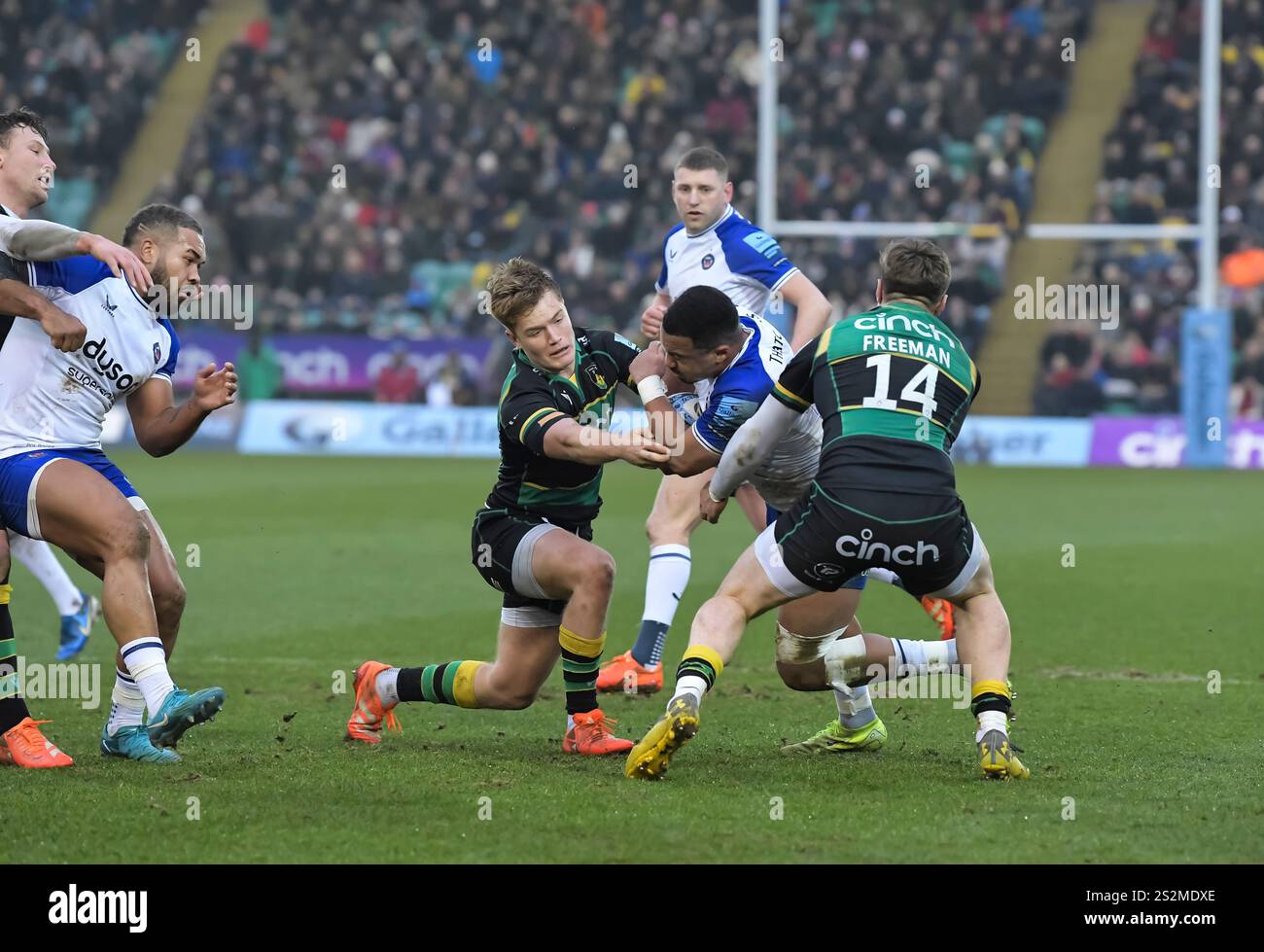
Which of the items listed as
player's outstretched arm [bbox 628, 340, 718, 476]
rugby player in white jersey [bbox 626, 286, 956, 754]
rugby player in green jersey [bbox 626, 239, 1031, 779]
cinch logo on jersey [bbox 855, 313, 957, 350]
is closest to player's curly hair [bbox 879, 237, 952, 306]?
rugby player in green jersey [bbox 626, 239, 1031, 779]

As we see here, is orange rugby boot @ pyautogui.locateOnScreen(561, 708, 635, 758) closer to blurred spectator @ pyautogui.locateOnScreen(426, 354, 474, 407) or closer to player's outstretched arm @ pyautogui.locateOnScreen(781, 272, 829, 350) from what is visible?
player's outstretched arm @ pyautogui.locateOnScreen(781, 272, 829, 350)

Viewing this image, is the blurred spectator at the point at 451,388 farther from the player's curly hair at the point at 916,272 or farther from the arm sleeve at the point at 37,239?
the player's curly hair at the point at 916,272

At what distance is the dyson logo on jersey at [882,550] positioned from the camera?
5547mm

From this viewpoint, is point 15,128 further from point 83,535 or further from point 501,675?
point 501,675

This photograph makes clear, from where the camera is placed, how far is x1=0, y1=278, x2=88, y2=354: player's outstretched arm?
577 cm

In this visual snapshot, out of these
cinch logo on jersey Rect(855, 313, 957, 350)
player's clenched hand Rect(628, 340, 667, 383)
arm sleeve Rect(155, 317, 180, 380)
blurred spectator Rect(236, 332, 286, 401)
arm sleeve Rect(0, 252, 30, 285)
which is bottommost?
cinch logo on jersey Rect(855, 313, 957, 350)

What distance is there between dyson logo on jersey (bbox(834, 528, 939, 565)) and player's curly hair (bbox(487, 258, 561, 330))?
151cm

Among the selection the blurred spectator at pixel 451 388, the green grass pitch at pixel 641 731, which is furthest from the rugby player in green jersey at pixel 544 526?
the blurred spectator at pixel 451 388

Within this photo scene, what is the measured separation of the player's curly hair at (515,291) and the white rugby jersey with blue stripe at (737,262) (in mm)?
2772

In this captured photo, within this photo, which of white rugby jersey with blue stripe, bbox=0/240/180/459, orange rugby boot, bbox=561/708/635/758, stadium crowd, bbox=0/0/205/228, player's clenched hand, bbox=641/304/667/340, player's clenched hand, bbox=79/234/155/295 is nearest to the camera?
player's clenched hand, bbox=79/234/155/295

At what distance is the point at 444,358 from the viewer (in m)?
25.2

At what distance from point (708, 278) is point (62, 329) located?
4032 millimetres

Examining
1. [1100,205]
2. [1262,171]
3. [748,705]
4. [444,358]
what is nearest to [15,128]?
[748,705]
